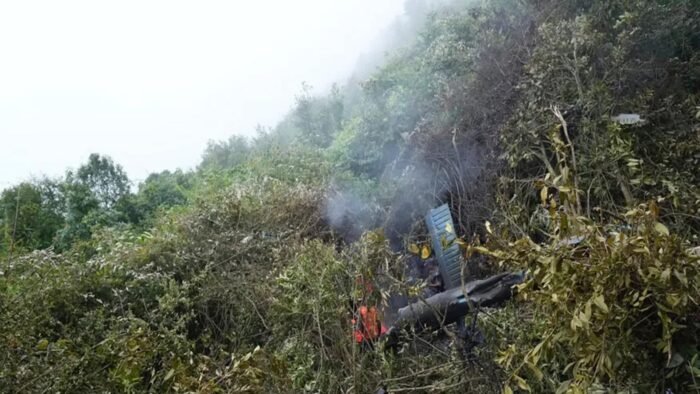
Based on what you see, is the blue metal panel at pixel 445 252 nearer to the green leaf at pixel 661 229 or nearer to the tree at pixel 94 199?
the green leaf at pixel 661 229

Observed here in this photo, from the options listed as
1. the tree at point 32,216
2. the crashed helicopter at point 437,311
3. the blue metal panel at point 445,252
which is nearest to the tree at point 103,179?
the tree at point 32,216

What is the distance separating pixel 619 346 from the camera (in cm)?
141

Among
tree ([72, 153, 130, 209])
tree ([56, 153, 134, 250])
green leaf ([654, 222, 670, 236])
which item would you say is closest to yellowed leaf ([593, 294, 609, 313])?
green leaf ([654, 222, 670, 236])

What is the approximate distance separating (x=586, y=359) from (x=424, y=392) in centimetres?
136

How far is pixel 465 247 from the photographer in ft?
6.31

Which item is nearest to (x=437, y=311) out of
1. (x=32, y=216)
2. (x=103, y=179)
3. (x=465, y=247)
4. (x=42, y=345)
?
(x=465, y=247)

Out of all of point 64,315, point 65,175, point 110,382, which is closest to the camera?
point 110,382

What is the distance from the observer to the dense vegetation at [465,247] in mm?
1469

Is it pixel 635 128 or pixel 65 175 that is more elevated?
pixel 65 175

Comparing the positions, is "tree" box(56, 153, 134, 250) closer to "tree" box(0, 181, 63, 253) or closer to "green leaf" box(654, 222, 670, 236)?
"tree" box(0, 181, 63, 253)

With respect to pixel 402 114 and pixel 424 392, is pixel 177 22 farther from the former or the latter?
pixel 424 392

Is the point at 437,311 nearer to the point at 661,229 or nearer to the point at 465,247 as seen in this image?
the point at 465,247

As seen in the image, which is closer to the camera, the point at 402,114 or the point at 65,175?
the point at 402,114

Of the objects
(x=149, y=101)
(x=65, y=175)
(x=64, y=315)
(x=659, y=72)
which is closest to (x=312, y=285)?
(x=64, y=315)
